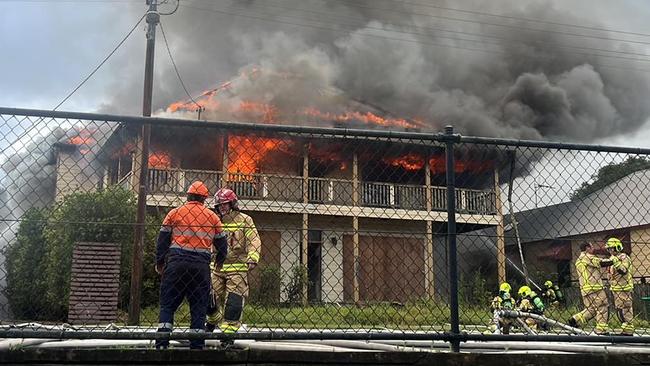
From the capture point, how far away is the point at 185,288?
4324 millimetres

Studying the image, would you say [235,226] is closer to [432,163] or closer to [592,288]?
[432,163]

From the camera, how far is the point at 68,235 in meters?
12.8

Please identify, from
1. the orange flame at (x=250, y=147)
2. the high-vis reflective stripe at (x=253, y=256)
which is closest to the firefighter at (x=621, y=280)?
the orange flame at (x=250, y=147)

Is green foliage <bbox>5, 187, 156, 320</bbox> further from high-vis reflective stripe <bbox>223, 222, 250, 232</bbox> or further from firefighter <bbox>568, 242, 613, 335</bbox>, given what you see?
firefighter <bbox>568, 242, 613, 335</bbox>

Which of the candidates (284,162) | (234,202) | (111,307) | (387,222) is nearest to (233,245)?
(234,202)

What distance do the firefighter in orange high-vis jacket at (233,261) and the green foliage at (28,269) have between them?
301 inches

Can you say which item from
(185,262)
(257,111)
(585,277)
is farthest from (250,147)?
(257,111)

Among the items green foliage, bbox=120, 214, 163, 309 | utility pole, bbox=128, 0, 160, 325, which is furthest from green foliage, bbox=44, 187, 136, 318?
utility pole, bbox=128, 0, 160, 325

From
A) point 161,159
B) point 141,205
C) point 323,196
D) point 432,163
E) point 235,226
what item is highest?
point 323,196

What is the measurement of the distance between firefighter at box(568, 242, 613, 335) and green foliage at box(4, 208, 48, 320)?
1018 centimetres

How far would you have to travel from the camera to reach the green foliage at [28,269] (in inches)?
487

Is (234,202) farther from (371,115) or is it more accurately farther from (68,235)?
(371,115)

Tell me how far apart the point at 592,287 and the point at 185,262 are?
7450mm

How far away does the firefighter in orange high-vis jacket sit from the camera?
5605 mm
